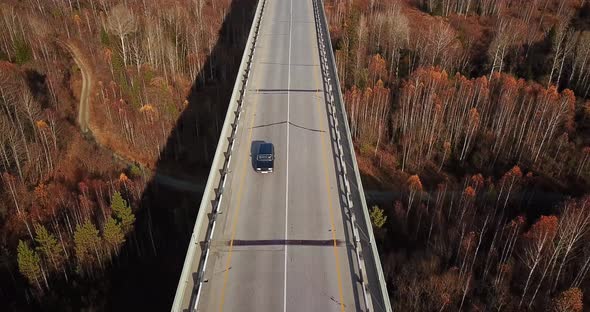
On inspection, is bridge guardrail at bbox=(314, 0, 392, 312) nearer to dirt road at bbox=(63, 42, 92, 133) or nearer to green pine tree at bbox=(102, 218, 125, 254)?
green pine tree at bbox=(102, 218, 125, 254)

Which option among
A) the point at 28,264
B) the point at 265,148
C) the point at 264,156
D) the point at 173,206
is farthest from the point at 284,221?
the point at 173,206

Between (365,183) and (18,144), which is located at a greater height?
(18,144)

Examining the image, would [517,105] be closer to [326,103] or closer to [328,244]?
[326,103]

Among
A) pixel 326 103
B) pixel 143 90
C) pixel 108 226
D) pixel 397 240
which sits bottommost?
pixel 397 240

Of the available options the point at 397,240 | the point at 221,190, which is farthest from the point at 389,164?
the point at 221,190

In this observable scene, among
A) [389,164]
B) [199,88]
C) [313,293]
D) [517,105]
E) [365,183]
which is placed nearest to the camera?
[313,293]

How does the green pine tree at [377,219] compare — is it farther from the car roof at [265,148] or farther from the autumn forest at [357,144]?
the car roof at [265,148]

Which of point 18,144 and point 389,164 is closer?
point 18,144

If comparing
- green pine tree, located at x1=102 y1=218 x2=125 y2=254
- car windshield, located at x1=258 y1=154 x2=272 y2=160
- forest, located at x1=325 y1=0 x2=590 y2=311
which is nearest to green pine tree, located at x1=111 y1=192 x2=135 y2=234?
green pine tree, located at x1=102 y1=218 x2=125 y2=254
